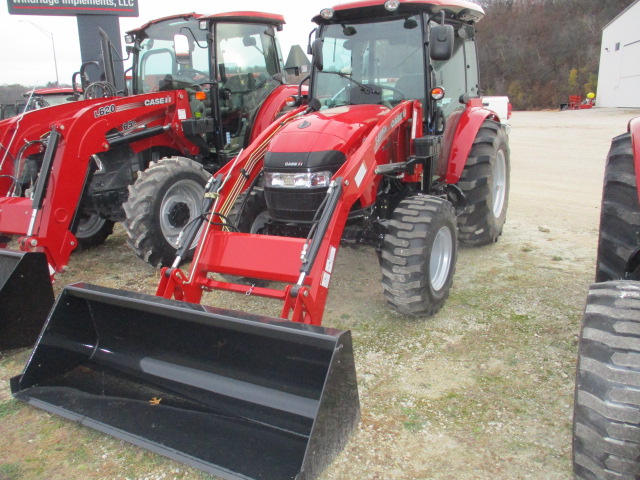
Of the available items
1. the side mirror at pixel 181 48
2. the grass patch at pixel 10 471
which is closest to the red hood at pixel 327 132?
the grass patch at pixel 10 471

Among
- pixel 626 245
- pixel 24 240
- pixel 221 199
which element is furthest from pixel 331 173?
pixel 24 240

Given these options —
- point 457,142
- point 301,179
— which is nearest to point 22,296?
point 301,179

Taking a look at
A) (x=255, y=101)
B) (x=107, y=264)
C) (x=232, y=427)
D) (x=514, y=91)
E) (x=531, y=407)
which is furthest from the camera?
(x=514, y=91)

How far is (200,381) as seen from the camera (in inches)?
111

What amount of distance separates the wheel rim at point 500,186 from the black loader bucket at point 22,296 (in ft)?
14.7

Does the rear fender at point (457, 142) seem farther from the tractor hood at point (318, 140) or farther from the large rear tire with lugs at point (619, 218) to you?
the large rear tire with lugs at point (619, 218)

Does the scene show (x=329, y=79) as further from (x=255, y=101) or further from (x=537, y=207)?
(x=537, y=207)

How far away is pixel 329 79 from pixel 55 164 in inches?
97.9

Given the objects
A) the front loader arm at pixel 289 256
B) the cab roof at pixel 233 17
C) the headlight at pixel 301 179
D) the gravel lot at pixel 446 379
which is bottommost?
the gravel lot at pixel 446 379

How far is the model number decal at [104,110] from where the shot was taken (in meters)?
5.10

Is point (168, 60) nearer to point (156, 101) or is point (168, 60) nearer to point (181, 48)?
point (181, 48)

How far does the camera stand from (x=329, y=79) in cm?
482

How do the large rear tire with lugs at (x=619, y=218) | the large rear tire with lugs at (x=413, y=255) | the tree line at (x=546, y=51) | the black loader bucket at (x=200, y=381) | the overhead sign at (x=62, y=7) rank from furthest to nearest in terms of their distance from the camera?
1. the tree line at (x=546, y=51)
2. the overhead sign at (x=62, y=7)
3. the large rear tire with lugs at (x=413, y=255)
4. the large rear tire with lugs at (x=619, y=218)
5. the black loader bucket at (x=200, y=381)

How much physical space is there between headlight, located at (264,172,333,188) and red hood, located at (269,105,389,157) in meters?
0.17
